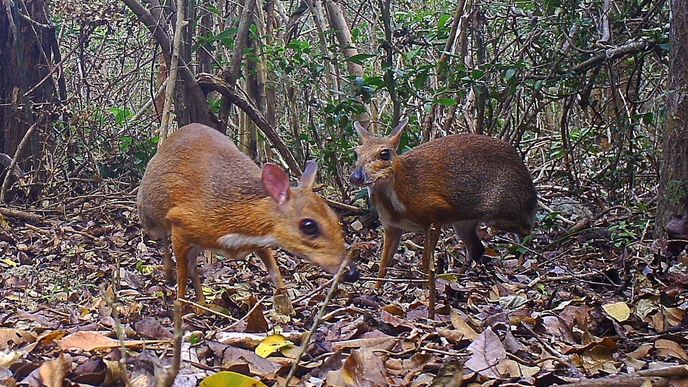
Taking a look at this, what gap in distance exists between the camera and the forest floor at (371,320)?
9.77ft

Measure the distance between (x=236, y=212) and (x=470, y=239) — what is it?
2560 millimetres

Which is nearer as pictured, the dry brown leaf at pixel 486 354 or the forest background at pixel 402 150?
the dry brown leaf at pixel 486 354

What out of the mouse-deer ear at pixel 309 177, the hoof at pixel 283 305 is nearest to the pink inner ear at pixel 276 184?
the mouse-deer ear at pixel 309 177

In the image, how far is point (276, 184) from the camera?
4.83 m

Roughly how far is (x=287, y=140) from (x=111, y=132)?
74.9 inches

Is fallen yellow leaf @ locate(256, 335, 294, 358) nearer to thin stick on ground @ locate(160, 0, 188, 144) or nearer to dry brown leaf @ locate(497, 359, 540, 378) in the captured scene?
dry brown leaf @ locate(497, 359, 540, 378)

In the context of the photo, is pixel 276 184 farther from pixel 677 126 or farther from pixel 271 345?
pixel 677 126

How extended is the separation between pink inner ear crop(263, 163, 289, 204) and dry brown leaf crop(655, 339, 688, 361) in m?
2.13

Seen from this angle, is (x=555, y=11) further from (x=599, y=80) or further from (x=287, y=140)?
(x=287, y=140)

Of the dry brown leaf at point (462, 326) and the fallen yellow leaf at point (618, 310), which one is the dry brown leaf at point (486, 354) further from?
the fallen yellow leaf at point (618, 310)

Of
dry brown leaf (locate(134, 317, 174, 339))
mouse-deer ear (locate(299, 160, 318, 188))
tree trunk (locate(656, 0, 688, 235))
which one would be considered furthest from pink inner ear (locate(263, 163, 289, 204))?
tree trunk (locate(656, 0, 688, 235))

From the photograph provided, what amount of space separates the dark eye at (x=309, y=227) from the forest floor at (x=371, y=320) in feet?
1.04

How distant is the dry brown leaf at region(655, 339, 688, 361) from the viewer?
3395 millimetres

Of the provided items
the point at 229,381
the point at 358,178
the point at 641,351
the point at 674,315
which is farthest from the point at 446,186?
the point at 229,381
